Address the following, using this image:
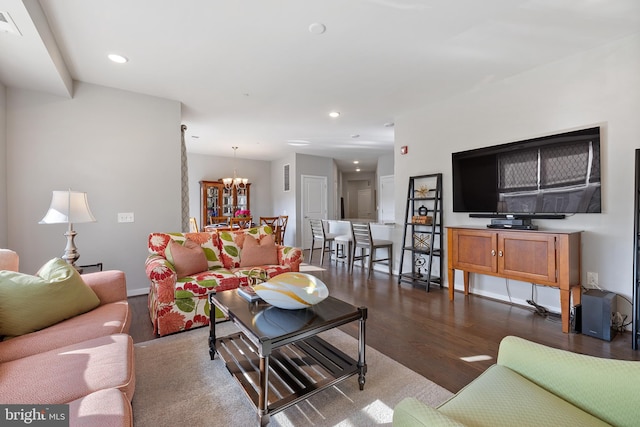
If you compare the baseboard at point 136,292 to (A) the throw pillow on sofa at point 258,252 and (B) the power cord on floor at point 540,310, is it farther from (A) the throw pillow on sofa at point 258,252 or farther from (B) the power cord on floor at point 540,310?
(B) the power cord on floor at point 540,310

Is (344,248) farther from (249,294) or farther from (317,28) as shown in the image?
(317,28)

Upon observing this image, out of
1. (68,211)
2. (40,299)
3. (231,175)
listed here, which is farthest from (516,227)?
(231,175)

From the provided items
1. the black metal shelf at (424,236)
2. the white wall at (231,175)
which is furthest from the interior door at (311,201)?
the black metal shelf at (424,236)

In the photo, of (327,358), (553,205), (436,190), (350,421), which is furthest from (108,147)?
(553,205)

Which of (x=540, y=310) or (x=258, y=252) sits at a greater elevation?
(x=258, y=252)

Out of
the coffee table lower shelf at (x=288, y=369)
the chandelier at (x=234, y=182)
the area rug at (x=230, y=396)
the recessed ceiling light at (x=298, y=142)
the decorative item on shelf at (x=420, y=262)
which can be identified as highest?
the recessed ceiling light at (x=298, y=142)

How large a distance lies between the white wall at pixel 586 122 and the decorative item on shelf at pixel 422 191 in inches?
22.4

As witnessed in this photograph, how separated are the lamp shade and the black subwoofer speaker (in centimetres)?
439

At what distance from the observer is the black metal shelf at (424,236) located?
3967 mm

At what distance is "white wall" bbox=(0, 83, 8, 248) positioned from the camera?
2.98 metres

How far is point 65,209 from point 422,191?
13.4ft

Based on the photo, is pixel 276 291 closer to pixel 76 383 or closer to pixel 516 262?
pixel 76 383

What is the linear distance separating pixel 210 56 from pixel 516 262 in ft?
11.9

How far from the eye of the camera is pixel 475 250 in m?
3.19
